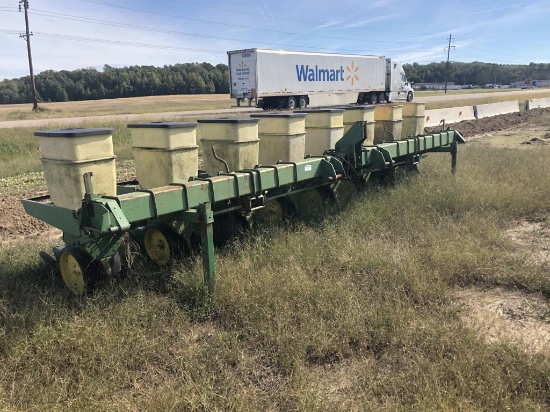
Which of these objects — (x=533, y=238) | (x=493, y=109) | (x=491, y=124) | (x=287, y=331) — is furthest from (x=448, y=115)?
(x=287, y=331)

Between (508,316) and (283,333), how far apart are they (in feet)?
6.46

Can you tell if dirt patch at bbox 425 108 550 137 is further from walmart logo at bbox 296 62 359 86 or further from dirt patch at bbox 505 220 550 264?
dirt patch at bbox 505 220 550 264

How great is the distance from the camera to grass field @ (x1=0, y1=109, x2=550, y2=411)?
286cm

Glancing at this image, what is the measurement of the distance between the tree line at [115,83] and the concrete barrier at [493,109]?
5914 cm

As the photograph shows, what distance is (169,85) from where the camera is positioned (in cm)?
7775

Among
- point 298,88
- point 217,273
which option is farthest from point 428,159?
point 298,88

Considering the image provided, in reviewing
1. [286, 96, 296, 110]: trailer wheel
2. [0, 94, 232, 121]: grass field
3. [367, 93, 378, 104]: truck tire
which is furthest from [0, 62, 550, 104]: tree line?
[286, 96, 296, 110]: trailer wheel

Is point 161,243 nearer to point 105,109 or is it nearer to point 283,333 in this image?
point 283,333

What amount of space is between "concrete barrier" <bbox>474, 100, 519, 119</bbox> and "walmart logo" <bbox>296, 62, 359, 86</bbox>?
10.9 m

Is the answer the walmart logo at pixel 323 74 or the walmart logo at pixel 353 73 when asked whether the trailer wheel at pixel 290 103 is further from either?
the walmart logo at pixel 353 73

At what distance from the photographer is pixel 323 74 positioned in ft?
103

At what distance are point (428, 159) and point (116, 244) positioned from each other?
29.3 ft

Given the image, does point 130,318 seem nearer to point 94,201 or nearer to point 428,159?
point 94,201

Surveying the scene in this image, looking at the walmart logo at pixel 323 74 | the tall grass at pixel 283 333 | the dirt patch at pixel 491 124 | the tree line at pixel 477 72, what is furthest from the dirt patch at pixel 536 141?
the tree line at pixel 477 72
